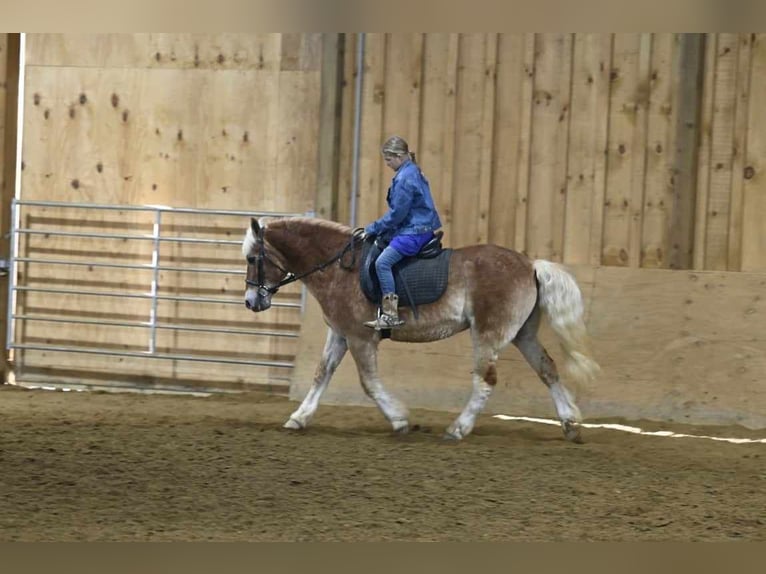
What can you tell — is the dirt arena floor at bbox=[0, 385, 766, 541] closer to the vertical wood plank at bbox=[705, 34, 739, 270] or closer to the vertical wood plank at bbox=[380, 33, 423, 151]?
the vertical wood plank at bbox=[705, 34, 739, 270]

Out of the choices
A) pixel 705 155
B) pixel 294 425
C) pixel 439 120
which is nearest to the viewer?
pixel 294 425

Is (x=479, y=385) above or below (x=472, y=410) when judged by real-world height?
above

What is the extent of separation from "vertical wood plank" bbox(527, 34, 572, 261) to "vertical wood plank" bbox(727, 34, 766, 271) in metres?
1.42

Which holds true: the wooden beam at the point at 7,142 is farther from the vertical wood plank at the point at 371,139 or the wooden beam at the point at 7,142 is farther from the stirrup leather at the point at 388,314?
the stirrup leather at the point at 388,314

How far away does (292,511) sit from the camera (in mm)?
5492

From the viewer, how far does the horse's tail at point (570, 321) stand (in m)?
7.69

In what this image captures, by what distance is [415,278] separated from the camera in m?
7.88

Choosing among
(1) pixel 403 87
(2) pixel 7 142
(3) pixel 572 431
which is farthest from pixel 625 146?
(2) pixel 7 142

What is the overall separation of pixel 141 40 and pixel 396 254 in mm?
4406

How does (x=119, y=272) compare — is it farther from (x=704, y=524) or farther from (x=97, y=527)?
(x=704, y=524)

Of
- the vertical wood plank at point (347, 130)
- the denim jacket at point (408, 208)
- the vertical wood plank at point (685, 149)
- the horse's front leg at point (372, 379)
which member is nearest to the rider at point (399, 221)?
the denim jacket at point (408, 208)

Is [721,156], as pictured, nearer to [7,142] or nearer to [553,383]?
[553,383]

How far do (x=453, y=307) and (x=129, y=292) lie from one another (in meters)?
4.17

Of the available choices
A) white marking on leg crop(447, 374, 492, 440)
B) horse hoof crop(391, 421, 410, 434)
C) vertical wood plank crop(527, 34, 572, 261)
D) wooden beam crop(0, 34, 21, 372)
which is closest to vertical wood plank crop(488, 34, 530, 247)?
vertical wood plank crop(527, 34, 572, 261)
